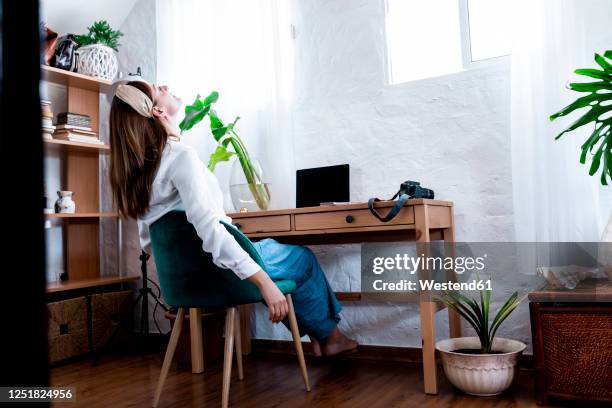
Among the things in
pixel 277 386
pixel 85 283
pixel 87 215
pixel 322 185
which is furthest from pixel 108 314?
A: pixel 322 185

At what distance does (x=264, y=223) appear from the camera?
2.34 metres

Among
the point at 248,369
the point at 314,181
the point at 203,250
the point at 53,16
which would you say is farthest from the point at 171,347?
the point at 53,16

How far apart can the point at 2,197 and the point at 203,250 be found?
1.45 meters

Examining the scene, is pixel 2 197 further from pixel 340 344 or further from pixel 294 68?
pixel 294 68

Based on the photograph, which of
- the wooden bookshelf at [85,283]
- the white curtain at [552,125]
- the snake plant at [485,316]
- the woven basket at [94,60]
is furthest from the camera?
the woven basket at [94,60]

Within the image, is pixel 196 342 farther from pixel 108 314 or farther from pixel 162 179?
pixel 162 179

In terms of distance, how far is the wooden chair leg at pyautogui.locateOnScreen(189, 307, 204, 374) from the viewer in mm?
2439

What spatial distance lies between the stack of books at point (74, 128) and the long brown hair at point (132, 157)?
1.51m

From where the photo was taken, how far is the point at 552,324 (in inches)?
67.4

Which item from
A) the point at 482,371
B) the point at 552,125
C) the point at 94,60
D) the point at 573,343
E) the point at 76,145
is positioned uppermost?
the point at 94,60

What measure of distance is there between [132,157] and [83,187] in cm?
185

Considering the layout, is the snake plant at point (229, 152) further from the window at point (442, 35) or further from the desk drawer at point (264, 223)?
the window at point (442, 35)

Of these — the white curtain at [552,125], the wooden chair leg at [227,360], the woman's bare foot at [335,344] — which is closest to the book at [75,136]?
the wooden chair leg at [227,360]

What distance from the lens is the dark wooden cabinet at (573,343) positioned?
5.32 ft
